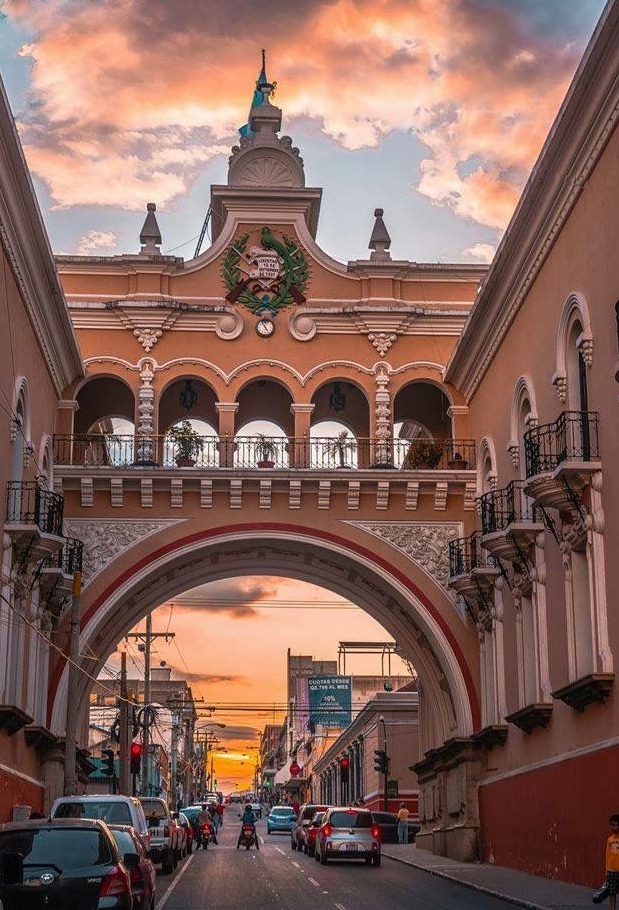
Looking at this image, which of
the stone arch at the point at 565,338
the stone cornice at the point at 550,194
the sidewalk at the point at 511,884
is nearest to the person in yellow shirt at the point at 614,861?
the sidewalk at the point at 511,884

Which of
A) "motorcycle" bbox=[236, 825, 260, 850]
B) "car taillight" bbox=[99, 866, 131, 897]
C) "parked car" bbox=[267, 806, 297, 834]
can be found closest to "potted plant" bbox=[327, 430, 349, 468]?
"motorcycle" bbox=[236, 825, 260, 850]

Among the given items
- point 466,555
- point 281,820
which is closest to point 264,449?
point 466,555

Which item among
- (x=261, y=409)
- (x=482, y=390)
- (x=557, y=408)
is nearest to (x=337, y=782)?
(x=261, y=409)

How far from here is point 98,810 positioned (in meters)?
20.9

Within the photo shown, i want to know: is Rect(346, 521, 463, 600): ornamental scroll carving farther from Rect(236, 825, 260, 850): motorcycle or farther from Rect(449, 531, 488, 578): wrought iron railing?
Rect(236, 825, 260, 850): motorcycle

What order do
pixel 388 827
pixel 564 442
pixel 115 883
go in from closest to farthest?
pixel 115 883
pixel 564 442
pixel 388 827

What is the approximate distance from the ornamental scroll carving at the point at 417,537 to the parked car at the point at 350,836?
6.19 metres

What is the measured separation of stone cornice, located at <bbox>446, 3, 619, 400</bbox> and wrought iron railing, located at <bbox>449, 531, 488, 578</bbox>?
3.75 meters

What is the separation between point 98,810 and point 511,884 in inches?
308

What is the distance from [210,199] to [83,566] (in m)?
10.1

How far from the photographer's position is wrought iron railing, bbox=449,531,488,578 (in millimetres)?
33125

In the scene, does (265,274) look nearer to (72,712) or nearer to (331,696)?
(72,712)

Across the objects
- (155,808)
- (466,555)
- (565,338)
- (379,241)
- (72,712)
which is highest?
(379,241)

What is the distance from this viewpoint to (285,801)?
139 metres
